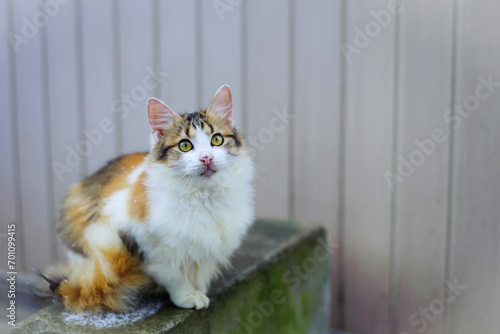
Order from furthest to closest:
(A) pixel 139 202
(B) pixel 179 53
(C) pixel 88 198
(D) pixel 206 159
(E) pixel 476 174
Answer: (B) pixel 179 53
(E) pixel 476 174
(C) pixel 88 198
(A) pixel 139 202
(D) pixel 206 159

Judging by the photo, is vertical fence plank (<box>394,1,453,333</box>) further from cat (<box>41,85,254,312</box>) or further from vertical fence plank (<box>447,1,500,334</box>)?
cat (<box>41,85,254,312</box>)

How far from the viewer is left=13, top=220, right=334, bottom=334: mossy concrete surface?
84cm

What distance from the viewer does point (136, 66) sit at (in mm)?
1711

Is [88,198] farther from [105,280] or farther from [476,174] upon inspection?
[476,174]

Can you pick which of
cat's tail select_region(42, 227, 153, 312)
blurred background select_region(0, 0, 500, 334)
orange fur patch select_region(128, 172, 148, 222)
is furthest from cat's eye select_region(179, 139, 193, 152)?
blurred background select_region(0, 0, 500, 334)

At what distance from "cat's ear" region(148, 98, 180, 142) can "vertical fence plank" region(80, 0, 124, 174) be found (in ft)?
3.24

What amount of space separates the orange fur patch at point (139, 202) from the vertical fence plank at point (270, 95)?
641 mm

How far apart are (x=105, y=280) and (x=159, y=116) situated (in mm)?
359

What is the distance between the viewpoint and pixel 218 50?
159cm

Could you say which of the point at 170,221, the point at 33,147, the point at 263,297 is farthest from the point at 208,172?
the point at 33,147

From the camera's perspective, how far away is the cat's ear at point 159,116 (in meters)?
0.82

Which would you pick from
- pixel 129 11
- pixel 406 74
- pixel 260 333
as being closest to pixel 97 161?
pixel 129 11

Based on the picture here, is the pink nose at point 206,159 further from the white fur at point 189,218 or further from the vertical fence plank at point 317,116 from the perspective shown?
the vertical fence plank at point 317,116

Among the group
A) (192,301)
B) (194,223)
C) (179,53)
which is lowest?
(192,301)
